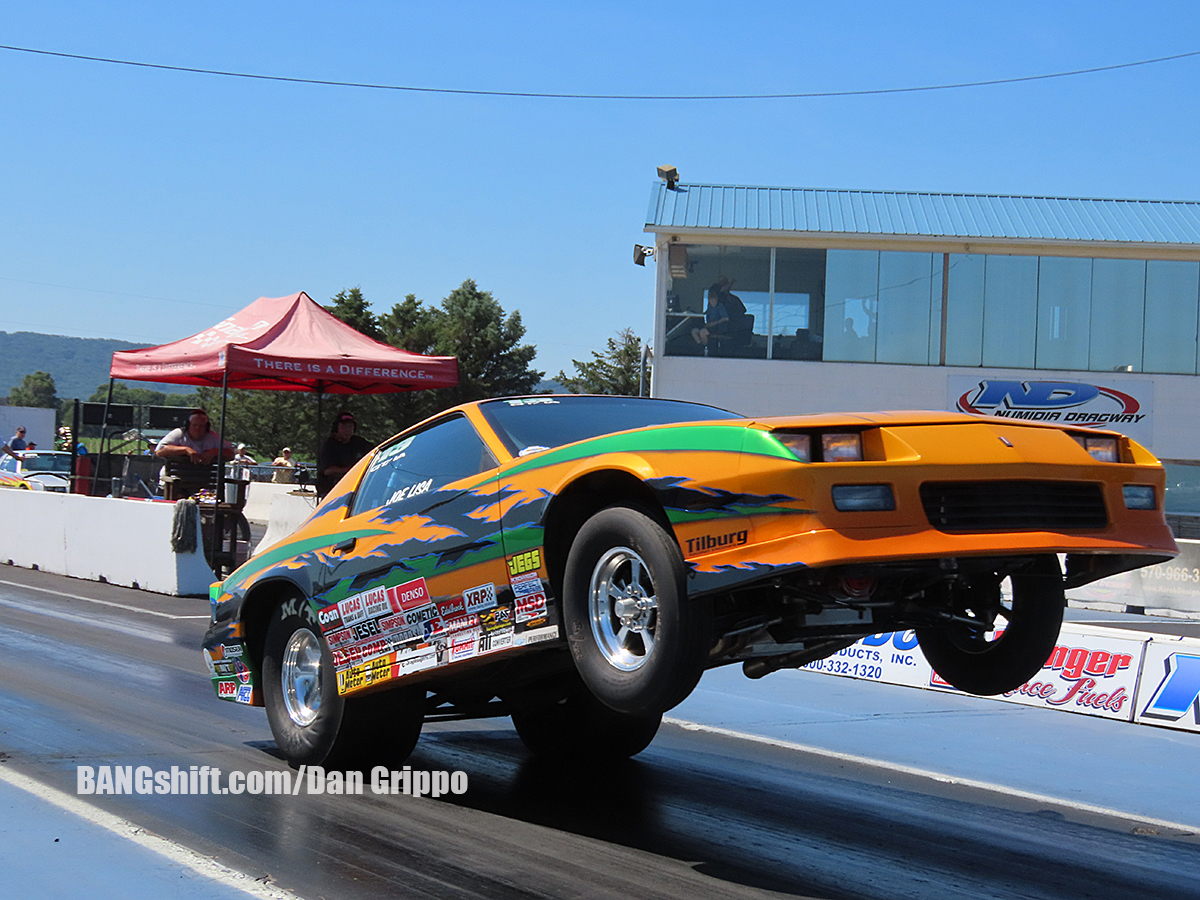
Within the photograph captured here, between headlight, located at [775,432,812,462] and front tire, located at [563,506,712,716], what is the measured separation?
1.63ft

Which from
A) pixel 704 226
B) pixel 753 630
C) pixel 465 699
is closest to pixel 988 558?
pixel 753 630

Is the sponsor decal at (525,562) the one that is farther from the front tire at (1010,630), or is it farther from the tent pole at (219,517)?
the tent pole at (219,517)

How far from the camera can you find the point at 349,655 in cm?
528

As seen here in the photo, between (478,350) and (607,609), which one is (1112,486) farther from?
(478,350)

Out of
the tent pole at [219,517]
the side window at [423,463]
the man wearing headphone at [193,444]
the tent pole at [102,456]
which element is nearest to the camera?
the side window at [423,463]

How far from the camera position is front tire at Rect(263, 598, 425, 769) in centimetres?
540

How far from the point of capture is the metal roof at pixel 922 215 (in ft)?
86.4

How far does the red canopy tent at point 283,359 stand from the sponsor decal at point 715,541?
1189 centimetres

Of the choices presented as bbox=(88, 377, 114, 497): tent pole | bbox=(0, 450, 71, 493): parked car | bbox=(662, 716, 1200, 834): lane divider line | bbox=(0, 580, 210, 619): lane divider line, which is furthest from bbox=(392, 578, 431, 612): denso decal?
bbox=(0, 450, 71, 493): parked car

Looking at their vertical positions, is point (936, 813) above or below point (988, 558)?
below

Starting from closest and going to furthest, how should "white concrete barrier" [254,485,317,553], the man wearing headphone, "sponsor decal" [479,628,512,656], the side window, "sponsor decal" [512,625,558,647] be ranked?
1. "sponsor decal" [512,625,558,647]
2. "sponsor decal" [479,628,512,656]
3. the side window
4. the man wearing headphone
5. "white concrete barrier" [254,485,317,553]

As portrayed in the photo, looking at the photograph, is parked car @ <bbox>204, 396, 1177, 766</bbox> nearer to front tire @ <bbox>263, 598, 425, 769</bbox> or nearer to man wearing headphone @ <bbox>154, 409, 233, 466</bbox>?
front tire @ <bbox>263, 598, 425, 769</bbox>

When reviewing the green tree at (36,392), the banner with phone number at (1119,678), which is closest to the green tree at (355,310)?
the banner with phone number at (1119,678)

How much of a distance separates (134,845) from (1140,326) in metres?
26.5
